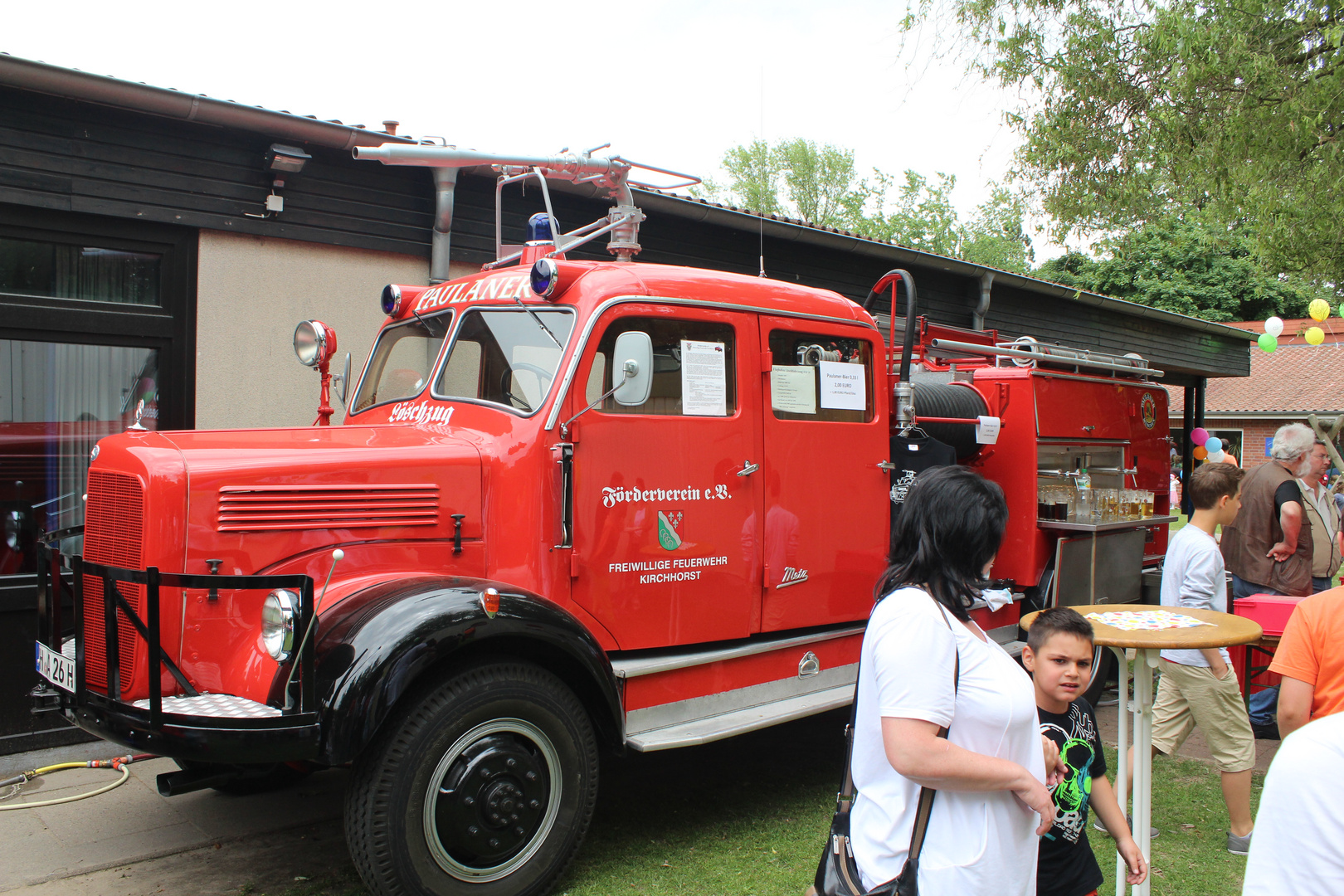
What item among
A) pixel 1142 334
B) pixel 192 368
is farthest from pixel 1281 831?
pixel 1142 334

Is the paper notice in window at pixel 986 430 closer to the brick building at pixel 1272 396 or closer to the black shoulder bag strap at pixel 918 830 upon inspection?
the black shoulder bag strap at pixel 918 830

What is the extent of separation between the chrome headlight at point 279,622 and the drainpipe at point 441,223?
164 inches

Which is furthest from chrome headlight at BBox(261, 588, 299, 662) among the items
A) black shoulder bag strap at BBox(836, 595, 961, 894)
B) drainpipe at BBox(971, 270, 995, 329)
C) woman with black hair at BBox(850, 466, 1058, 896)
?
drainpipe at BBox(971, 270, 995, 329)

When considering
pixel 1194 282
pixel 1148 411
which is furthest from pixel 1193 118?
pixel 1194 282

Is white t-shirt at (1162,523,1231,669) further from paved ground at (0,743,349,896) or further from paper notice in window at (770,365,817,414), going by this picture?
paved ground at (0,743,349,896)

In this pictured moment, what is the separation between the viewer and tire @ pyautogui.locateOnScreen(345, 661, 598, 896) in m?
3.22

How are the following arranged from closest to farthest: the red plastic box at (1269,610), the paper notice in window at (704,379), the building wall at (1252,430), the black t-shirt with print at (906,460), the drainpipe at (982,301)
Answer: the paper notice in window at (704,379) → the black t-shirt with print at (906,460) → the red plastic box at (1269,610) → the drainpipe at (982,301) → the building wall at (1252,430)

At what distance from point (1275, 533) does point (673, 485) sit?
13.7 feet

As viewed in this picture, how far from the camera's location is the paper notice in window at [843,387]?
4.79m

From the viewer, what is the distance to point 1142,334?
15914 mm

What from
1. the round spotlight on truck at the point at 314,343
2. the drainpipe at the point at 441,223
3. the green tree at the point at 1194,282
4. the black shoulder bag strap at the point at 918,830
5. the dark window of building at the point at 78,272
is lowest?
the black shoulder bag strap at the point at 918,830

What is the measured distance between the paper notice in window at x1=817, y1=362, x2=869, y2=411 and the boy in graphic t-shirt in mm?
2123

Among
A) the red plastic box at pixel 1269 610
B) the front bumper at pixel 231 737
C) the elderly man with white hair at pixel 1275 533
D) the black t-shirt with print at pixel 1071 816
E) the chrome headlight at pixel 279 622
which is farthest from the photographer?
the elderly man with white hair at pixel 1275 533

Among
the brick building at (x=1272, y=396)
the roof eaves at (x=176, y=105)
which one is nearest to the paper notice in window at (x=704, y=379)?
the roof eaves at (x=176, y=105)
